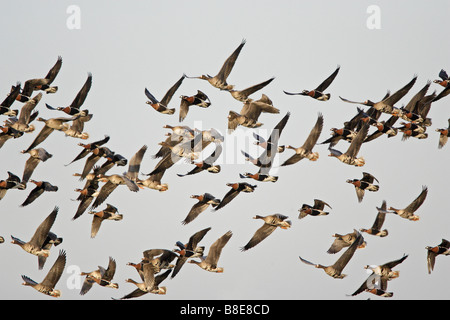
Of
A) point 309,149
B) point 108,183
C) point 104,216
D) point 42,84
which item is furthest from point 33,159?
point 309,149

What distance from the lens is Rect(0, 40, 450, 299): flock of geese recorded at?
141 feet

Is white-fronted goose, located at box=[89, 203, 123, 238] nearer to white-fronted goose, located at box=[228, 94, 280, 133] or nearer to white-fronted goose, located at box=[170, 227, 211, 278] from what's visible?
white-fronted goose, located at box=[170, 227, 211, 278]

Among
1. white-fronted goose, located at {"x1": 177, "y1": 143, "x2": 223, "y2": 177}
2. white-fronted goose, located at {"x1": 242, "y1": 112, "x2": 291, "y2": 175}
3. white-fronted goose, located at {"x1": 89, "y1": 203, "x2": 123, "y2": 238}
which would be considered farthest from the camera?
white-fronted goose, located at {"x1": 89, "y1": 203, "x2": 123, "y2": 238}

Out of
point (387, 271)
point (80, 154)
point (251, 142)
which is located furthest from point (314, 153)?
point (80, 154)

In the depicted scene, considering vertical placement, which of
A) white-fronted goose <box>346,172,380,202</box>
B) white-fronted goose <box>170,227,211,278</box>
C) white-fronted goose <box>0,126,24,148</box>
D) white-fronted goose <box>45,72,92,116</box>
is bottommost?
white-fronted goose <box>170,227,211,278</box>

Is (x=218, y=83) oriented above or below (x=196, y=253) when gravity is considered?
above

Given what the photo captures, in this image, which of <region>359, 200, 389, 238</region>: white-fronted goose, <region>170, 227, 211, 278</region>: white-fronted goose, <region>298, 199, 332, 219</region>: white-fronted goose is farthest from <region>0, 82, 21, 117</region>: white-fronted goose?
<region>359, 200, 389, 238</region>: white-fronted goose

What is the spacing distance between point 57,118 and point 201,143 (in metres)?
5.77

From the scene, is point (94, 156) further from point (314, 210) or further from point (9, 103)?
point (314, 210)

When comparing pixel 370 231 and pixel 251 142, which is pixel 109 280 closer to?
pixel 251 142

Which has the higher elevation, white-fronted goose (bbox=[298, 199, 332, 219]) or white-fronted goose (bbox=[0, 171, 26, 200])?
white-fronted goose (bbox=[0, 171, 26, 200])

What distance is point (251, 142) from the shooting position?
4381cm

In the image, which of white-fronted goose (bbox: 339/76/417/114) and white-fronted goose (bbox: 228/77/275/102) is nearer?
white-fronted goose (bbox: 228/77/275/102)

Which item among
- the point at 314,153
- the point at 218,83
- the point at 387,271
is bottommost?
the point at 387,271
